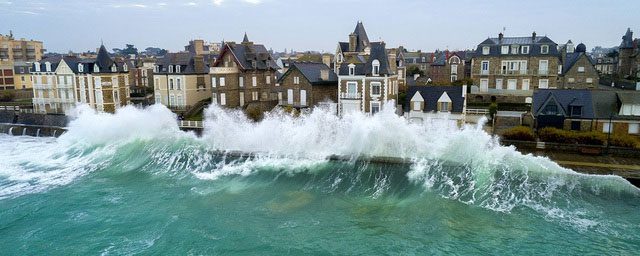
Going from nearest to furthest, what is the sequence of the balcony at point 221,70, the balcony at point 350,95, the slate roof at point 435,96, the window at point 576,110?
the window at point 576,110 < the slate roof at point 435,96 < the balcony at point 350,95 < the balcony at point 221,70

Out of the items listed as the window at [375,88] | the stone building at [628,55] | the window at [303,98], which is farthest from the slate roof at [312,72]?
the stone building at [628,55]

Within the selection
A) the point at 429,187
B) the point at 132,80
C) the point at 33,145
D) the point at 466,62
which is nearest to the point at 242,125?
the point at 429,187

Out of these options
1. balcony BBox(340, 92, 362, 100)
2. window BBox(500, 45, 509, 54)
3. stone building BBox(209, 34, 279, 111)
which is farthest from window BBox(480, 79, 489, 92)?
stone building BBox(209, 34, 279, 111)

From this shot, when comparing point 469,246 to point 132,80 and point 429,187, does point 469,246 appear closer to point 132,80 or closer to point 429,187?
point 429,187

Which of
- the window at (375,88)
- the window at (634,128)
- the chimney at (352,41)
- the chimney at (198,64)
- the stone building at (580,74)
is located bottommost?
the window at (634,128)

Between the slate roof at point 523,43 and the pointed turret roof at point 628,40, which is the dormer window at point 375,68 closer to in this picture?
the slate roof at point 523,43

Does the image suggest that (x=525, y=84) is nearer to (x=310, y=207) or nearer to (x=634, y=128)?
(x=634, y=128)

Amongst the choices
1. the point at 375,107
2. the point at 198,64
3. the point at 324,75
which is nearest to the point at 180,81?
the point at 198,64
